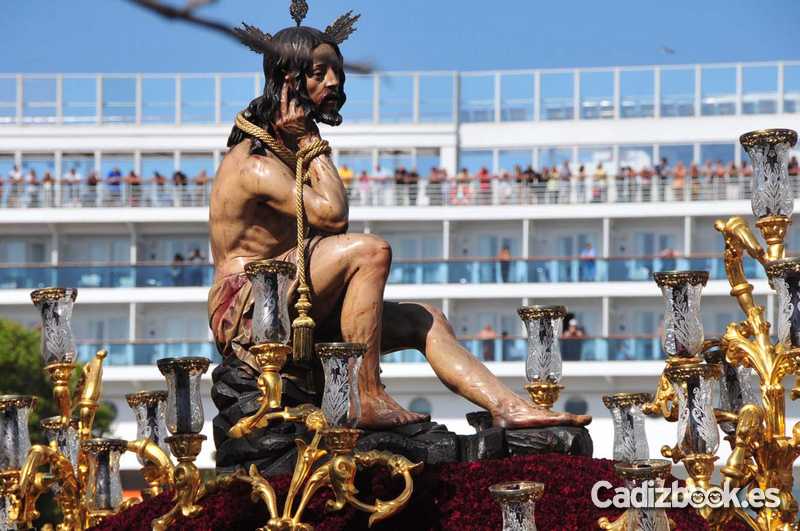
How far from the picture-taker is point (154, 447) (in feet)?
34.5

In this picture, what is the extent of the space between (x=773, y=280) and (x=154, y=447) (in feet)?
11.0

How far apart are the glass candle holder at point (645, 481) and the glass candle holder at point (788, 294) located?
4.73ft

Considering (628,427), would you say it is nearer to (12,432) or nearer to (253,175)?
(253,175)

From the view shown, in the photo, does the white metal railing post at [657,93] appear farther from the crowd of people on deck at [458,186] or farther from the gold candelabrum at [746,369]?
the gold candelabrum at [746,369]

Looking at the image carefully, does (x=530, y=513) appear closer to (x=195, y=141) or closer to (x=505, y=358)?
(x=505, y=358)

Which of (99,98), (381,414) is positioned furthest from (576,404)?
(381,414)

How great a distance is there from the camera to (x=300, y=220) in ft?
36.1

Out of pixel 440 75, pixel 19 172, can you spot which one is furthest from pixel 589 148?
pixel 19 172

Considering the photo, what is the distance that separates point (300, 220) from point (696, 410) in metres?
2.72

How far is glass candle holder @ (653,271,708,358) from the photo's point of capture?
9820 mm

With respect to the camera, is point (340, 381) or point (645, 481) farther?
point (340, 381)

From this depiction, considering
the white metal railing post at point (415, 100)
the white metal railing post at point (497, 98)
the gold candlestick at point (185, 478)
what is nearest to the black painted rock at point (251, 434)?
the gold candlestick at point (185, 478)

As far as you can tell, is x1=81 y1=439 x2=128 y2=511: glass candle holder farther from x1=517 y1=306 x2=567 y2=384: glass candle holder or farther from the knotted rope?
x1=517 y1=306 x2=567 y2=384: glass candle holder

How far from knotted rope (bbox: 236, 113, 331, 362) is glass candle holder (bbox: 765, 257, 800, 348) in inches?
98.9
